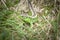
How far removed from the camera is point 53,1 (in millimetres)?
2203

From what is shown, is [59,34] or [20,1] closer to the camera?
[59,34]

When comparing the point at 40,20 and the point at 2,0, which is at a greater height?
the point at 2,0

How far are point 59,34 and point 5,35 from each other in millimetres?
640

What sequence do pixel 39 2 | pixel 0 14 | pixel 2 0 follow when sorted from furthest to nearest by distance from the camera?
pixel 39 2
pixel 2 0
pixel 0 14

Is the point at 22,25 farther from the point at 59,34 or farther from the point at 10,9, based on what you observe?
the point at 59,34

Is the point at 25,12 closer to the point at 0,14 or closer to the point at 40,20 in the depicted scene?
the point at 40,20

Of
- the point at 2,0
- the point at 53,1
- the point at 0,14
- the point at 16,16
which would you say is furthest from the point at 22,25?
the point at 53,1

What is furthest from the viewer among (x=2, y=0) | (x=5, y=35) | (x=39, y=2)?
(x=39, y=2)

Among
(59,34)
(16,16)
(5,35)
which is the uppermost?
(16,16)

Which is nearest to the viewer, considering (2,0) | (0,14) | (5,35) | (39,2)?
(5,35)

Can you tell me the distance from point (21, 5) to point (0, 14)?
0.38 m

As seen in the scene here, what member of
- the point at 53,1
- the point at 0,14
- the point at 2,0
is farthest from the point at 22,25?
the point at 53,1

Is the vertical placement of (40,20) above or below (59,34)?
above

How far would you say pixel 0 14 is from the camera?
6.26 feet
